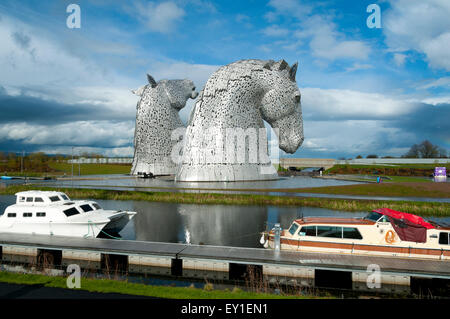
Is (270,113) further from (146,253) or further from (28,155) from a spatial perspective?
(28,155)

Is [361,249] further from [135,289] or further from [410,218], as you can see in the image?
[135,289]

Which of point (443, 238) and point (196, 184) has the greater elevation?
point (196, 184)

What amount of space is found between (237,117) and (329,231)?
2497 cm

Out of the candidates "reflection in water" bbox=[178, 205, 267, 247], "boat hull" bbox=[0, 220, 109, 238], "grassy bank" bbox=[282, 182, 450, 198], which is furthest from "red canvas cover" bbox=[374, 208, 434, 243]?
"grassy bank" bbox=[282, 182, 450, 198]

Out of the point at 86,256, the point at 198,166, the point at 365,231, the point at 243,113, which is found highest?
the point at 243,113

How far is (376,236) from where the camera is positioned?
10742mm

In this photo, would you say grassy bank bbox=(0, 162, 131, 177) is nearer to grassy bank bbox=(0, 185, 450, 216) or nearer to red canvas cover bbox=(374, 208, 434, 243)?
grassy bank bbox=(0, 185, 450, 216)

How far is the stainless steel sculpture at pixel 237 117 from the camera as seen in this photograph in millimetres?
34906

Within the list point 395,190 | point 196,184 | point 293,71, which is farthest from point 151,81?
point 395,190

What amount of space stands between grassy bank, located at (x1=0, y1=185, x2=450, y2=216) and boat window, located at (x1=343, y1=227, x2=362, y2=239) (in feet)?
35.5

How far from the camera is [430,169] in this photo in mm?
63156
